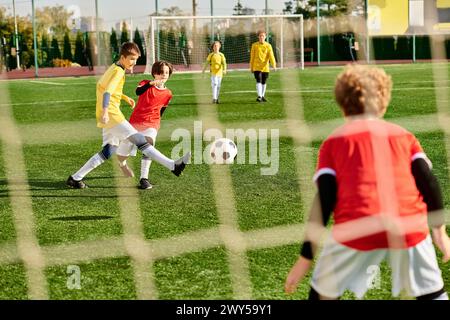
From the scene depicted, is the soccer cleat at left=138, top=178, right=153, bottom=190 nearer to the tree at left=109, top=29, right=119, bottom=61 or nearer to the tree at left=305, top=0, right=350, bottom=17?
the tree at left=109, top=29, right=119, bottom=61

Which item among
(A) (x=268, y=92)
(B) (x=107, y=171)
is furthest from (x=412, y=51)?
(B) (x=107, y=171)

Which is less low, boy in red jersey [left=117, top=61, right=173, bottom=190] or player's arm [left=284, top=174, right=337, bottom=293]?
boy in red jersey [left=117, top=61, right=173, bottom=190]

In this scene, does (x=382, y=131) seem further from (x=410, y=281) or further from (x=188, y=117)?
(x=188, y=117)

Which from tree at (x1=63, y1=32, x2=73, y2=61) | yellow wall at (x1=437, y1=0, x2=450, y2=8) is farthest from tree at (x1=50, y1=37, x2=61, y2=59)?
yellow wall at (x1=437, y1=0, x2=450, y2=8)

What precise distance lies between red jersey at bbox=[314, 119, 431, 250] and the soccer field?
128 centimetres

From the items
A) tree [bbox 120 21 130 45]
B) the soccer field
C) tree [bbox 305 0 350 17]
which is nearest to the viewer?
the soccer field

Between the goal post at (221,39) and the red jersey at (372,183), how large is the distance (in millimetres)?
27691

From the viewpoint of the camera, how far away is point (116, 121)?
7.12m

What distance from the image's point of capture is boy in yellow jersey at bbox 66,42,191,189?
273 inches

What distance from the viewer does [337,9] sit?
39.8 metres

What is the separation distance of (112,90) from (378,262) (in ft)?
14.6

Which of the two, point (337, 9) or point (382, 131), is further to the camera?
point (337, 9)
